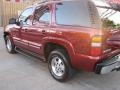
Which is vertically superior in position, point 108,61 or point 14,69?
point 108,61

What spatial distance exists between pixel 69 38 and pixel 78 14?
0.52 m

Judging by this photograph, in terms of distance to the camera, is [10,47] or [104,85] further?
[10,47]

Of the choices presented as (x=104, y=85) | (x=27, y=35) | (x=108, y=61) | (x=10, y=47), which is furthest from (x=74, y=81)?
(x=10, y=47)

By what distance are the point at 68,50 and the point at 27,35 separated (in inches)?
73.7

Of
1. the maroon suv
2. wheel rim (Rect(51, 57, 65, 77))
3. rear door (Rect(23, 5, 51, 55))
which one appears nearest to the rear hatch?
the maroon suv

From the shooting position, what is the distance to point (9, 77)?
5.09m

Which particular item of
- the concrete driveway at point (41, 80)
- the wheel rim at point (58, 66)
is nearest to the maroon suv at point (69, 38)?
the wheel rim at point (58, 66)

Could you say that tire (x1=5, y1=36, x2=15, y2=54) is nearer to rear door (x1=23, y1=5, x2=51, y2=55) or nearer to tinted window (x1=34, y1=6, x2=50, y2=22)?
rear door (x1=23, y1=5, x2=51, y2=55)

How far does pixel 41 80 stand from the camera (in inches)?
194

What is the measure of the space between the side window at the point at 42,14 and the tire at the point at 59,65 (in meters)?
0.84

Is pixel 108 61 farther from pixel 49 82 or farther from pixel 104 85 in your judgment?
pixel 49 82

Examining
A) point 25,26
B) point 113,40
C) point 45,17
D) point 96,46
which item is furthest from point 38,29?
point 113,40

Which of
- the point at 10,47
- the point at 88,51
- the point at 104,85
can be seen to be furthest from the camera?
the point at 10,47

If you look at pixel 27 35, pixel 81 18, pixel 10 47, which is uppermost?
pixel 81 18
